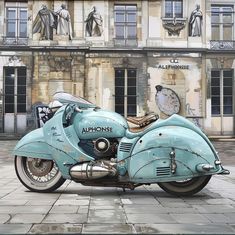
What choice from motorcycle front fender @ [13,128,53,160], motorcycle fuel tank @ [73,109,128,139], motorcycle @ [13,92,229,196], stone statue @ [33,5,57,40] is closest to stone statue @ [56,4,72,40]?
A: stone statue @ [33,5,57,40]

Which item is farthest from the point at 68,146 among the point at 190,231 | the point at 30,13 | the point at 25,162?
the point at 30,13

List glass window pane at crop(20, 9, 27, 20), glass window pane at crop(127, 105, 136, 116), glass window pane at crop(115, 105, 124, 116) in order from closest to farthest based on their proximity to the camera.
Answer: glass window pane at crop(115, 105, 124, 116) → glass window pane at crop(127, 105, 136, 116) → glass window pane at crop(20, 9, 27, 20)

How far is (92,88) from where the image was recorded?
31.7 metres

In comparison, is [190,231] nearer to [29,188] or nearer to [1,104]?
[29,188]

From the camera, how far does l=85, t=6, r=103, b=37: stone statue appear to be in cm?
3189

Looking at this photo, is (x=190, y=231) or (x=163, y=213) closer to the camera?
(x=190, y=231)

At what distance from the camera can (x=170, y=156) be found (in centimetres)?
847

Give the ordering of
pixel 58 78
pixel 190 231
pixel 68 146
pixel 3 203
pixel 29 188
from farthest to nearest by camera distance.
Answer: pixel 58 78 < pixel 29 188 < pixel 68 146 < pixel 3 203 < pixel 190 231

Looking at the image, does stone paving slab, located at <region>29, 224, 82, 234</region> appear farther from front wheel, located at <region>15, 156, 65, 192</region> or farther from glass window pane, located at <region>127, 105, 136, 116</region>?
glass window pane, located at <region>127, 105, 136, 116</region>

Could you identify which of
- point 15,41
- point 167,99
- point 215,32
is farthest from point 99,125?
point 215,32

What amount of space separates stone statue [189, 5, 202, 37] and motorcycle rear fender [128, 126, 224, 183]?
2463 cm

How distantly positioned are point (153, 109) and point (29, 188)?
74.5ft

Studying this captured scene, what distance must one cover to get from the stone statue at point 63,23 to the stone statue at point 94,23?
122cm

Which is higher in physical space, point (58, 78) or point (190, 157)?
point (58, 78)
